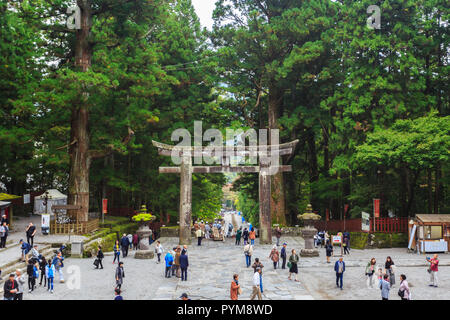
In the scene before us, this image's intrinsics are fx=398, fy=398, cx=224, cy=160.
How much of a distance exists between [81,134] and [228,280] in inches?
621

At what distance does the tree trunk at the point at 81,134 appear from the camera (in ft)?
85.3

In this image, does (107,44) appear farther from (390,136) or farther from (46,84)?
(390,136)

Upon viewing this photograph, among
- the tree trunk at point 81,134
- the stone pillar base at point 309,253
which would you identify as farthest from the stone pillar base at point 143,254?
the stone pillar base at point 309,253

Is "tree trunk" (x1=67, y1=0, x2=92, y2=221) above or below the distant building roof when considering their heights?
above

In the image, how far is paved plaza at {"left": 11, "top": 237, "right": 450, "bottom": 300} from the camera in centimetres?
1377

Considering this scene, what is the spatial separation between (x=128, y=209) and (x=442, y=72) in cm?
2876

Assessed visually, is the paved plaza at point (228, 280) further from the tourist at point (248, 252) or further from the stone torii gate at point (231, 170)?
the stone torii gate at point (231, 170)

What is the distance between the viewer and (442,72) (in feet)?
82.8

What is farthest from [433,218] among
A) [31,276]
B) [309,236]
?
[31,276]

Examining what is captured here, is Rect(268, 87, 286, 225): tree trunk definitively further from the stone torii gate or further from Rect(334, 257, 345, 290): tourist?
Rect(334, 257, 345, 290): tourist

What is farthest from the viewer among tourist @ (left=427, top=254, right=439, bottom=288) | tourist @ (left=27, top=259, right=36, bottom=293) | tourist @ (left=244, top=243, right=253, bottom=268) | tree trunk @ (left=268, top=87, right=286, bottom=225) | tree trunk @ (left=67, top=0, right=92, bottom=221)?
tree trunk @ (left=268, top=87, right=286, bottom=225)

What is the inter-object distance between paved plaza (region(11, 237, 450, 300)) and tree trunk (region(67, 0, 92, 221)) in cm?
635

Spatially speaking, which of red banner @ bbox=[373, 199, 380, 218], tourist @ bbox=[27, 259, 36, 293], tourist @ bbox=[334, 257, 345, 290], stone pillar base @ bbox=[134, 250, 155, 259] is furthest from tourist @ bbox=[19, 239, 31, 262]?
red banner @ bbox=[373, 199, 380, 218]

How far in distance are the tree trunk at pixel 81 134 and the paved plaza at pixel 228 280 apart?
20.8 feet
